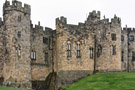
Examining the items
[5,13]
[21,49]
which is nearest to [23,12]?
[5,13]

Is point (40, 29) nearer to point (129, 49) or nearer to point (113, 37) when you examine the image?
point (113, 37)

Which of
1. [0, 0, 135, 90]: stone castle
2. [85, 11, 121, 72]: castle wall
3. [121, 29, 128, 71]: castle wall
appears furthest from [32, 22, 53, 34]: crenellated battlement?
[121, 29, 128, 71]: castle wall

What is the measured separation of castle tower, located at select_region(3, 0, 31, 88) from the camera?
5209 cm

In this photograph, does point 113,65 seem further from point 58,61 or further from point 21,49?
point 21,49

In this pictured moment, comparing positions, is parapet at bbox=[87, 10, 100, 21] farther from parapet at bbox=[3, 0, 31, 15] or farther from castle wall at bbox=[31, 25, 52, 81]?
parapet at bbox=[3, 0, 31, 15]

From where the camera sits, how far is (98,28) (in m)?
58.2

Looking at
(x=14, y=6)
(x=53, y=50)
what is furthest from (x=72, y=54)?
(x=14, y=6)

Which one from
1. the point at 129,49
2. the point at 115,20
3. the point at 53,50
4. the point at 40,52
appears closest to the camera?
the point at 115,20

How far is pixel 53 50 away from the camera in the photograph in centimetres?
6084

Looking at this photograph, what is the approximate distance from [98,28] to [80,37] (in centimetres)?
420

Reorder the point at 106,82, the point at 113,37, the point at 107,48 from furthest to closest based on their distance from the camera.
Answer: the point at 113,37 → the point at 107,48 → the point at 106,82

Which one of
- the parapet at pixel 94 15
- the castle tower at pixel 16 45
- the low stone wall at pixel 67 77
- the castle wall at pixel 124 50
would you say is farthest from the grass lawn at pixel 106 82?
the castle wall at pixel 124 50

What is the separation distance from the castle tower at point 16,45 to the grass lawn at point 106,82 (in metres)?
8.71

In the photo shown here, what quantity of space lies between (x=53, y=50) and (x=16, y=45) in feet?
33.2
